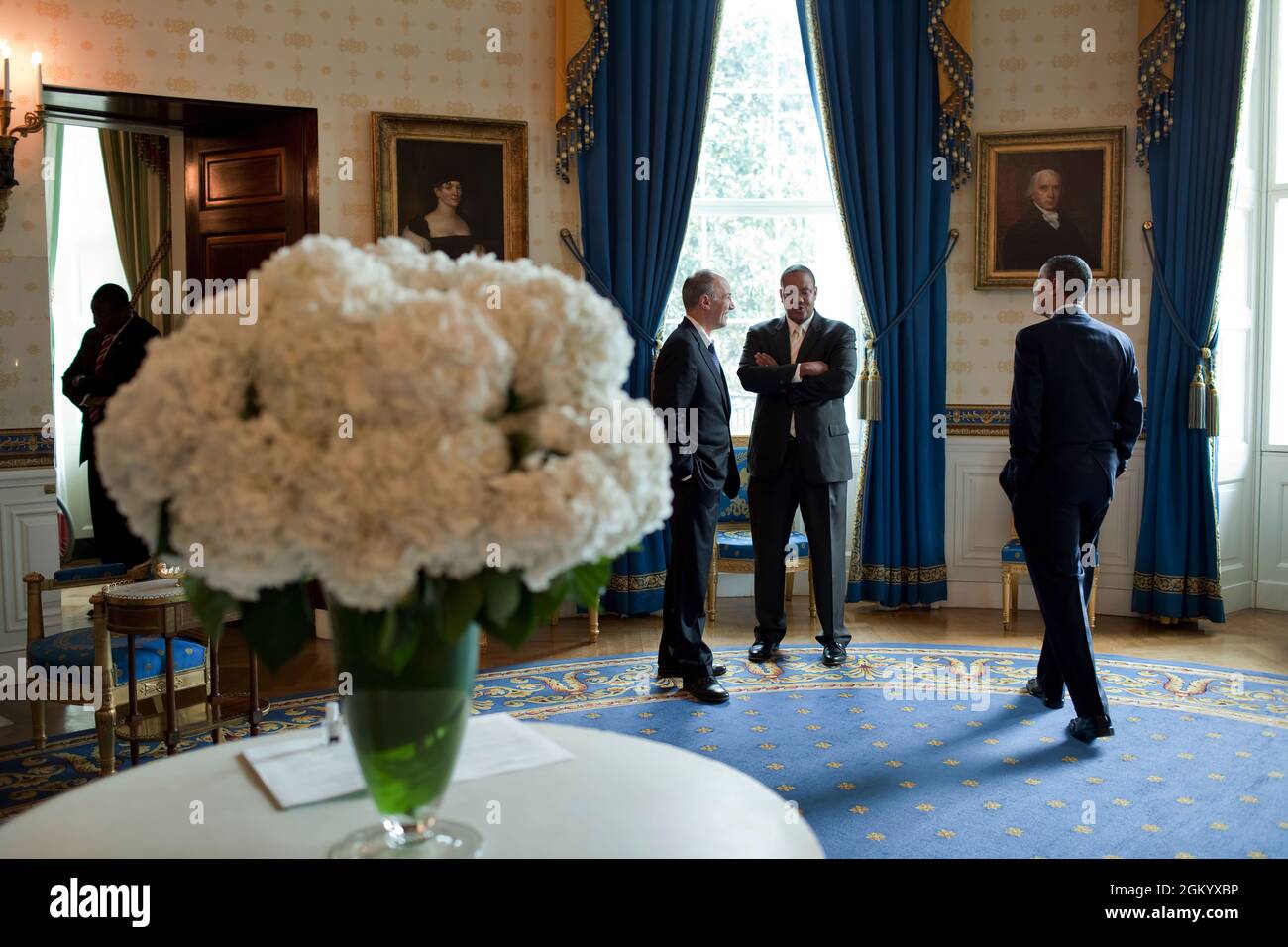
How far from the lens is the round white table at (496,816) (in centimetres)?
150

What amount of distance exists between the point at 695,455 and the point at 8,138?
353 cm

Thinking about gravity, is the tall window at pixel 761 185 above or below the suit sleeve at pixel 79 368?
above

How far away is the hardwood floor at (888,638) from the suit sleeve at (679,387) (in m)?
1.45

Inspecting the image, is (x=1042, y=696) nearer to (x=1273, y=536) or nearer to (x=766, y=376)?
(x=766, y=376)

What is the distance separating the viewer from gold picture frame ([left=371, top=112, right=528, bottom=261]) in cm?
646

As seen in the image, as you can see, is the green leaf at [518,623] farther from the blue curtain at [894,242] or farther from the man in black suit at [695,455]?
the blue curtain at [894,242]

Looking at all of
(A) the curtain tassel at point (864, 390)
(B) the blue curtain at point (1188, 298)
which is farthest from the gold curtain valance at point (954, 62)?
(A) the curtain tassel at point (864, 390)

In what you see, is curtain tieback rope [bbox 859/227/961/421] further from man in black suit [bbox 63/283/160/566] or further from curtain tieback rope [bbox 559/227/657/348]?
man in black suit [bbox 63/283/160/566]

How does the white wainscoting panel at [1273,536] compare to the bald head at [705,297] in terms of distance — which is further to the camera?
the white wainscoting panel at [1273,536]

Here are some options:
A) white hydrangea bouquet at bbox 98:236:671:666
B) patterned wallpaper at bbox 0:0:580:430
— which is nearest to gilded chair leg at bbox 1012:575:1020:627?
patterned wallpaper at bbox 0:0:580:430

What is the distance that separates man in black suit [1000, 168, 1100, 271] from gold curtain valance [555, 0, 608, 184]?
2.55 meters

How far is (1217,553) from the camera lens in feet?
21.6

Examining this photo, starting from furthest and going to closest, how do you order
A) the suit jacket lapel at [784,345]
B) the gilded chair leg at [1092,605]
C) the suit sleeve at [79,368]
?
the suit sleeve at [79,368] < the gilded chair leg at [1092,605] < the suit jacket lapel at [784,345]
